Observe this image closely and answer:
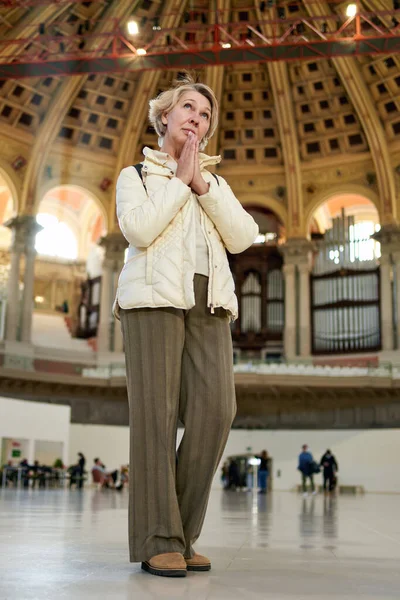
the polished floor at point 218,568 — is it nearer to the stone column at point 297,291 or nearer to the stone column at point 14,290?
the stone column at point 14,290

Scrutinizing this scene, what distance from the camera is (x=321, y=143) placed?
3419cm

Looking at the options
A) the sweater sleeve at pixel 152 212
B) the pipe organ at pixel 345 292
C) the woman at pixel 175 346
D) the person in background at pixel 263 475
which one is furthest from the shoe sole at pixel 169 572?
the pipe organ at pixel 345 292

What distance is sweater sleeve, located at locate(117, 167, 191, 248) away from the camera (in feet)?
10.6

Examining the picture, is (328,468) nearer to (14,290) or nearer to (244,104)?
(14,290)

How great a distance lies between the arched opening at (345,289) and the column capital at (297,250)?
116cm

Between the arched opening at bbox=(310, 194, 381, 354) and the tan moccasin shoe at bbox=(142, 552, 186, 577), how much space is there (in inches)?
1200

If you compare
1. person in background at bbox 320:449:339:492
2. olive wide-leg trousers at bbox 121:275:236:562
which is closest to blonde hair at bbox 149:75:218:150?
olive wide-leg trousers at bbox 121:275:236:562

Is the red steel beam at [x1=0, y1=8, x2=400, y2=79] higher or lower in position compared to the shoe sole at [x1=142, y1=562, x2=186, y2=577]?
higher

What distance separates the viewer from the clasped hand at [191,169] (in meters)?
3.39

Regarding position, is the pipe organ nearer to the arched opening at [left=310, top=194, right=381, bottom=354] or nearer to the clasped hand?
the arched opening at [left=310, top=194, right=381, bottom=354]

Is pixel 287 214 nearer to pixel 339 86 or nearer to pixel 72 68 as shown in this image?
pixel 339 86

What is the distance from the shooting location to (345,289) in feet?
111

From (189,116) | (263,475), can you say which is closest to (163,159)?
(189,116)

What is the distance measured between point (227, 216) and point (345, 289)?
3097cm
